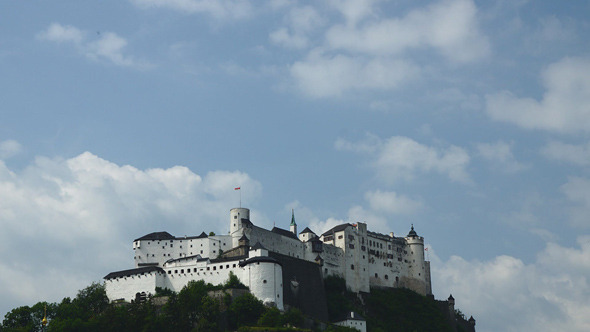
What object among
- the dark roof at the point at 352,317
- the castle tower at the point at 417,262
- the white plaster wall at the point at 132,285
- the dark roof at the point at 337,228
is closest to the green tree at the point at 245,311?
the white plaster wall at the point at 132,285

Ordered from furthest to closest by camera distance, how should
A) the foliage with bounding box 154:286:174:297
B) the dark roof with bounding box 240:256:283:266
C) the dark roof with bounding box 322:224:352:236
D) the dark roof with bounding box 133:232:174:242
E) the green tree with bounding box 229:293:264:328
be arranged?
the dark roof with bounding box 322:224:352:236 → the dark roof with bounding box 133:232:174:242 → the foliage with bounding box 154:286:174:297 → the dark roof with bounding box 240:256:283:266 → the green tree with bounding box 229:293:264:328

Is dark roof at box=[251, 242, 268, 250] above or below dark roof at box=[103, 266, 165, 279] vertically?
above

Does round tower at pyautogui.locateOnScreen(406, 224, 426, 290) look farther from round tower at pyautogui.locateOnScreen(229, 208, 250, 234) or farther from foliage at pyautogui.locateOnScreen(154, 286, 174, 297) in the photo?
foliage at pyautogui.locateOnScreen(154, 286, 174, 297)

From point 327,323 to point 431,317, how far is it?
70.0 feet

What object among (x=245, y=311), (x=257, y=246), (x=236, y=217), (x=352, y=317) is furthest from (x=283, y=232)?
(x=245, y=311)

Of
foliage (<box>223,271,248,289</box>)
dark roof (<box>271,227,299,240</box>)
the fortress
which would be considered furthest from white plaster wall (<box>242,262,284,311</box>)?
dark roof (<box>271,227,299,240</box>)

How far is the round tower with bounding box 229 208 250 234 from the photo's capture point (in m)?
96.3

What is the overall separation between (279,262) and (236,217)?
12564 mm

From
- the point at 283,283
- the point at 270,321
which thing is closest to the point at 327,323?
the point at 283,283

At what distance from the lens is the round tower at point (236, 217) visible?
96312mm

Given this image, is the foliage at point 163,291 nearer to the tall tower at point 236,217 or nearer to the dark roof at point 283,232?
the tall tower at point 236,217

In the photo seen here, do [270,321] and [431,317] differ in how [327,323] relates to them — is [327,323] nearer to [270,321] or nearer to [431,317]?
[270,321]

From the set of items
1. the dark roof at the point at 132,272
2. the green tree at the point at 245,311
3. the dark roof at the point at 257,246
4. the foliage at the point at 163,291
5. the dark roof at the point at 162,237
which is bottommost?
the green tree at the point at 245,311

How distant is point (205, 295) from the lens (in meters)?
79.9
